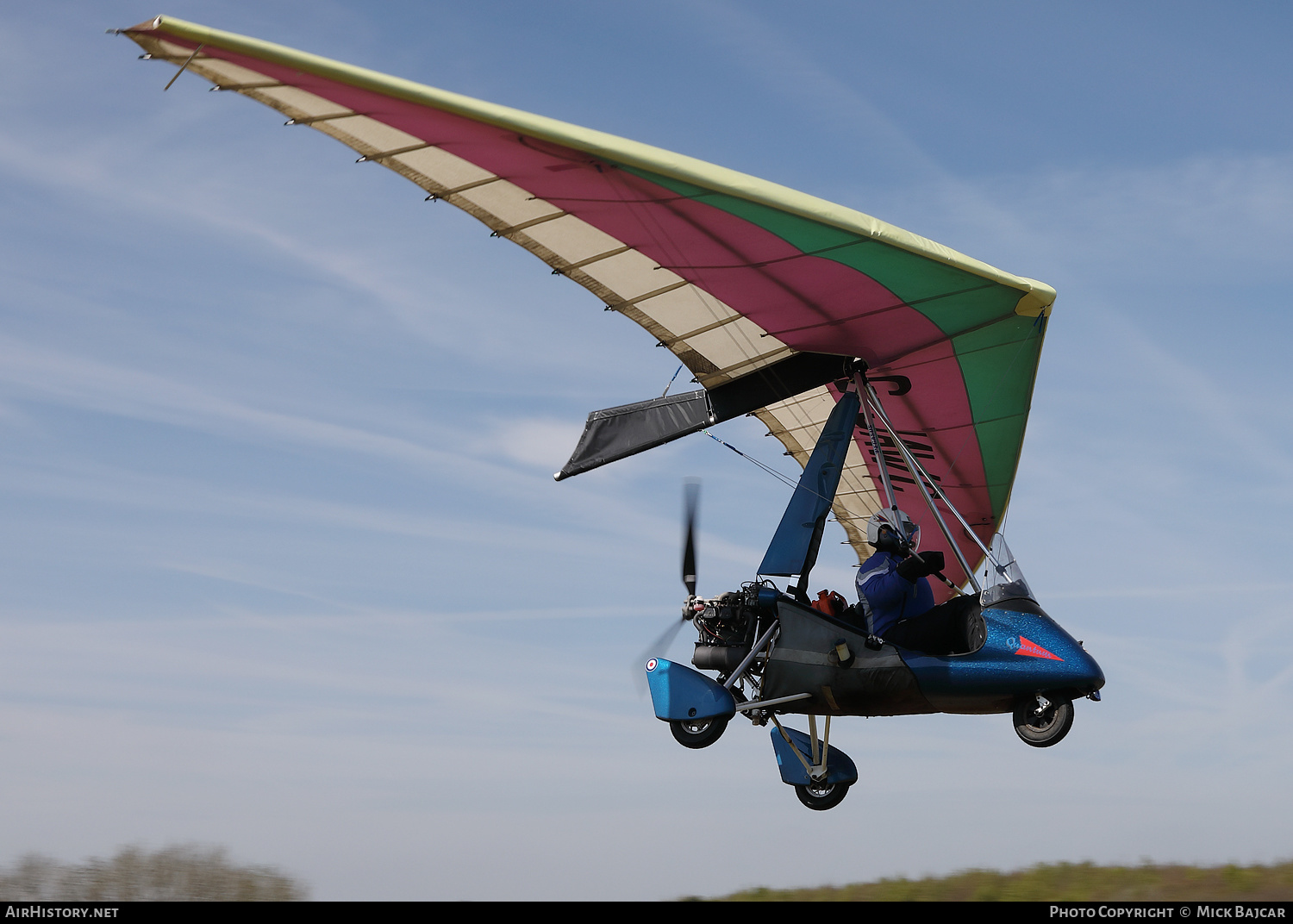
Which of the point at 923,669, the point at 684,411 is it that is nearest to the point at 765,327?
the point at 684,411

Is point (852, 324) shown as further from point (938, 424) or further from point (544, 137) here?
point (544, 137)

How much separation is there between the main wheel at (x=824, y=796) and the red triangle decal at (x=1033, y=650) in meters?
3.04

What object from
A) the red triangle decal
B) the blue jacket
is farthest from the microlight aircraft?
the blue jacket

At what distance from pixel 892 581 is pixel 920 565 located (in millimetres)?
345

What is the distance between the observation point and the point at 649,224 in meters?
9.71

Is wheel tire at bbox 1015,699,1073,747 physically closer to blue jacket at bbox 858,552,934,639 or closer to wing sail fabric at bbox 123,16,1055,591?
blue jacket at bbox 858,552,934,639

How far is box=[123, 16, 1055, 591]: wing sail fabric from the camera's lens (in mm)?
Result: 7895

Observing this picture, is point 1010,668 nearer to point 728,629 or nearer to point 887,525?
point 887,525

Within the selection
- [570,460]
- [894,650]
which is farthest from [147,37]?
[894,650]

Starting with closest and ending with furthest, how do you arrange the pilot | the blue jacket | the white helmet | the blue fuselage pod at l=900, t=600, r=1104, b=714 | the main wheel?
the blue fuselage pod at l=900, t=600, r=1104, b=714, the pilot, the blue jacket, the white helmet, the main wheel

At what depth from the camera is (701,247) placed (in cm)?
995

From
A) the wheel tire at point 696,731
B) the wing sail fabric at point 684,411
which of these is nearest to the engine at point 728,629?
the wheel tire at point 696,731

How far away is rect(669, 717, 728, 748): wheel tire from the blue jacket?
1683 mm
